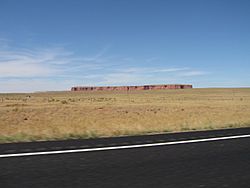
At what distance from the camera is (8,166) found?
5555 millimetres

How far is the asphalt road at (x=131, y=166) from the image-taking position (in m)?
4.75

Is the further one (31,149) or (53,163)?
(31,149)

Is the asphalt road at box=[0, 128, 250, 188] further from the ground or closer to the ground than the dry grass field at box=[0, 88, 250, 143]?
further from the ground

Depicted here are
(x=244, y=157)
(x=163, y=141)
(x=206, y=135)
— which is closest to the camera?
(x=244, y=157)

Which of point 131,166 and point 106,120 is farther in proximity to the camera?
point 106,120

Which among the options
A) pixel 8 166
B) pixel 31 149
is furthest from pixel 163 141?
pixel 8 166

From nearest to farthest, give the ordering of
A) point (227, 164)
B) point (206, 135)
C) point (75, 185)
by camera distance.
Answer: point (75, 185) → point (227, 164) → point (206, 135)

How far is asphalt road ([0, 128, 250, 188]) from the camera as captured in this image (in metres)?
4.75

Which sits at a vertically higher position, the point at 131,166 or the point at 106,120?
the point at 131,166

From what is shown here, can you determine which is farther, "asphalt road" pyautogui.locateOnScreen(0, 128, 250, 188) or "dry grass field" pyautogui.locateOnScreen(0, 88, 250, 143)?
"dry grass field" pyautogui.locateOnScreen(0, 88, 250, 143)

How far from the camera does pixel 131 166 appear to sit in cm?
568

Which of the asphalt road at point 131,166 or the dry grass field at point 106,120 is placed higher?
the asphalt road at point 131,166

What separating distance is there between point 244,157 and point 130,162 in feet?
7.44

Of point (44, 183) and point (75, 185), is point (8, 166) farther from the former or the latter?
point (75, 185)
